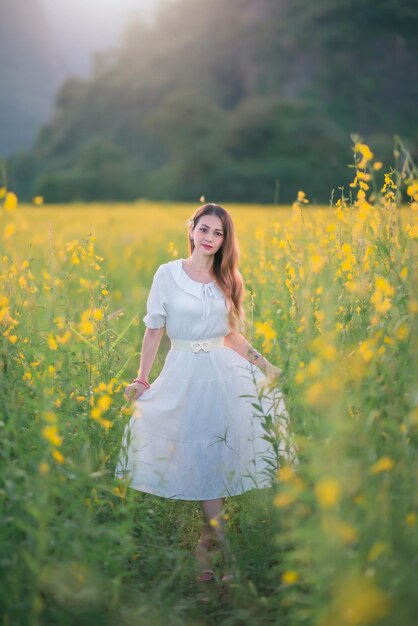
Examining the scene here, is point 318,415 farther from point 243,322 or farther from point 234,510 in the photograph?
point 234,510

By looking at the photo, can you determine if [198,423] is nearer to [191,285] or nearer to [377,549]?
[191,285]

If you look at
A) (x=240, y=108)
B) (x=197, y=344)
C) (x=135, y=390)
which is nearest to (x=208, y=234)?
(x=197, y=344)

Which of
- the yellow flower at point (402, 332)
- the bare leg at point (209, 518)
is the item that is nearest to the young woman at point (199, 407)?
the bare leg at point (209, 518)

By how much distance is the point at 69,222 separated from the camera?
44.8 feet

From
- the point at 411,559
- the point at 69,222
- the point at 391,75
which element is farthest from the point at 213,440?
the point at 391,75

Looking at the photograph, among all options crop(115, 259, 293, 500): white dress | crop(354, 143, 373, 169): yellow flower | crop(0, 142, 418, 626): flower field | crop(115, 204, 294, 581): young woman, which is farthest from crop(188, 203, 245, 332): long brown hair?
crop(354, 143, 373, 169): yellow flower

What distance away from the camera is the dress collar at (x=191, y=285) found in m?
3.61

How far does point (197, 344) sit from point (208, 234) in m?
0.57

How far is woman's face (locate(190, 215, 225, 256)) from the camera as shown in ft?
12.1

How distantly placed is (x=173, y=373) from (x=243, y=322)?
16.2 inches

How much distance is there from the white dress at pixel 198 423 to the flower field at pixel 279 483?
153mm

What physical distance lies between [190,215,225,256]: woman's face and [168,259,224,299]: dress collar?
14 cm

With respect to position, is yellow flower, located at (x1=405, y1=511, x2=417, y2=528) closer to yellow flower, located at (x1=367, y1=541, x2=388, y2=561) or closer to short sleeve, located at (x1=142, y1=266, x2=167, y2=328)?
yellow flower, located at (x1=367, y1=541, x2=388, y2=561)

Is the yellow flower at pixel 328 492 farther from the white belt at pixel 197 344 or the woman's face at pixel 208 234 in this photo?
the woman's face at pixel 208 234
